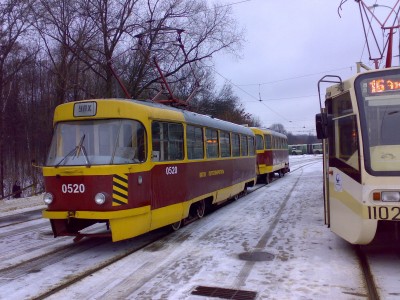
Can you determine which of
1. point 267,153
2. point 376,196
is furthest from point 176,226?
point 267,153

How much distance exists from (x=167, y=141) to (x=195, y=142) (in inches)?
68.8

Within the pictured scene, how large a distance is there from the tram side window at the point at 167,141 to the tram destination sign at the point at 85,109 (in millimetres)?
1180

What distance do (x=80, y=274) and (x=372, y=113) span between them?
4.98 m

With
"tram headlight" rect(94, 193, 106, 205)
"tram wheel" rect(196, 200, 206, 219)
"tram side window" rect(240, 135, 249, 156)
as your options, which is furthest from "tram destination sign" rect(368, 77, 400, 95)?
"tram side window" rect(240, 135, 249, 156)

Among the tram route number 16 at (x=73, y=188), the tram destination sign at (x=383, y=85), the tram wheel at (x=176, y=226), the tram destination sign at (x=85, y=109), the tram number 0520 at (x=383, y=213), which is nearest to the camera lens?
the tram number 0520 at (x=383, y=213)

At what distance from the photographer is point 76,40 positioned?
23.8m

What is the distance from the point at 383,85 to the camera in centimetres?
640

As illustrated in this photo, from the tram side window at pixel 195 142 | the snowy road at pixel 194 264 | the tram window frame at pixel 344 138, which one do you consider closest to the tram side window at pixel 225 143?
the tram side window at pixel 195 142

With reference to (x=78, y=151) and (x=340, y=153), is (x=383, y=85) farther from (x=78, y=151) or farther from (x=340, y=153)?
(x=78, y=151)

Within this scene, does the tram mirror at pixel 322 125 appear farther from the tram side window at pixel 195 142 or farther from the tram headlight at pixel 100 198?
the tram headlight at pixel 100 198

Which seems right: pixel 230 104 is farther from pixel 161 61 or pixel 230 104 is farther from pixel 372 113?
pixel 372 113

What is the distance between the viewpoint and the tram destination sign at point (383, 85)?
636 centimetres

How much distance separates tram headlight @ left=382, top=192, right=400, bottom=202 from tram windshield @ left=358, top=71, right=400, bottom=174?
324 millimetres

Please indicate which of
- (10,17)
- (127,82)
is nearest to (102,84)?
(127,82)
